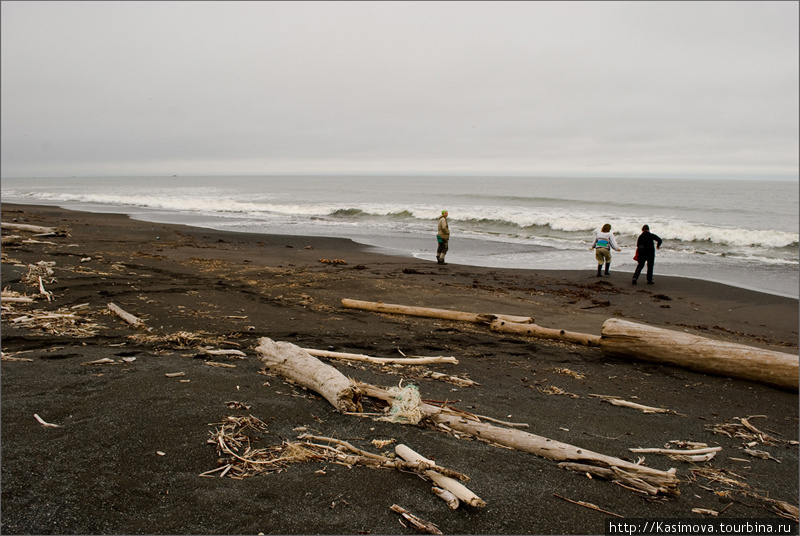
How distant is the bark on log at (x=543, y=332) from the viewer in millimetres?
7336

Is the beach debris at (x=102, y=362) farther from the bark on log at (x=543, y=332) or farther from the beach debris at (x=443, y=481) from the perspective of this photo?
the bark on log at (x=543, y=332)

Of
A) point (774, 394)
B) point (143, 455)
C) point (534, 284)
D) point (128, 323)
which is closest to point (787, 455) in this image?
point (774, 394)

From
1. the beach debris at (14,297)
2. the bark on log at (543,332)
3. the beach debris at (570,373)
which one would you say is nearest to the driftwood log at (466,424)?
the beach debris at (570,373)

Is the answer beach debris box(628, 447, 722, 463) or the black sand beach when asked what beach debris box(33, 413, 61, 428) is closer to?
the black sand beach

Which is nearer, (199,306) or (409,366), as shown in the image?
(409,366)

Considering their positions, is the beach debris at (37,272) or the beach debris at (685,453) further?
the beach debris at (37,272)

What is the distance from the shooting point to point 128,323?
21.4ft

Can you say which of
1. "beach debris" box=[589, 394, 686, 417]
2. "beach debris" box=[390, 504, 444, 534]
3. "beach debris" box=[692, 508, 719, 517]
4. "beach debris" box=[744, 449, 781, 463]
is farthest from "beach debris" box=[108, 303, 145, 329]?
"beach debris" box=[744, 449, 781, 463]

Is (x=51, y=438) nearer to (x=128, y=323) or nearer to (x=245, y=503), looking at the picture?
(x=245, y=503)

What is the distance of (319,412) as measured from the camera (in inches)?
163

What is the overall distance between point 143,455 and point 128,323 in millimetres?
3792

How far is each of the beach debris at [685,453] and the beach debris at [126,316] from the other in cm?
616

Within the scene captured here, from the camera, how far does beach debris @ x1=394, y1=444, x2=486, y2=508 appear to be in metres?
2.93

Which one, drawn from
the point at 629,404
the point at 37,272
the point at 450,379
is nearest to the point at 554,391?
the point at 629,404
